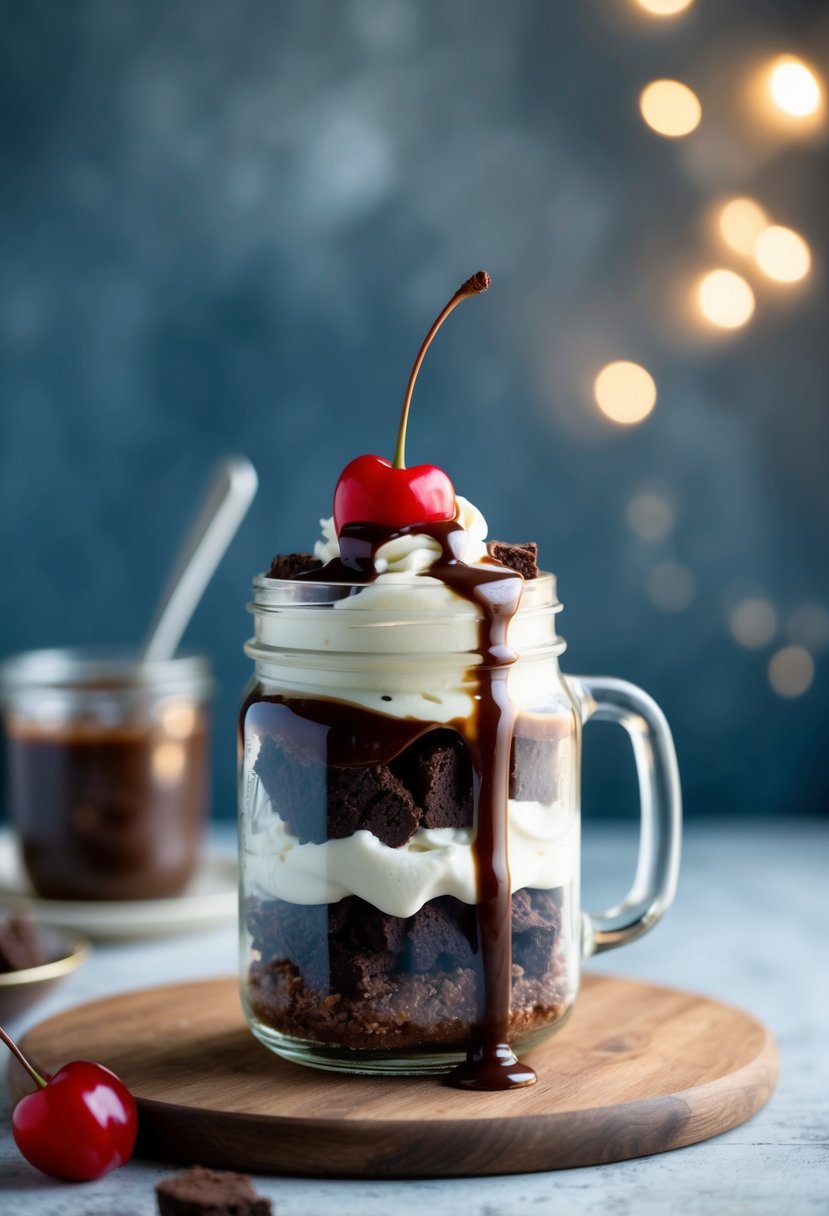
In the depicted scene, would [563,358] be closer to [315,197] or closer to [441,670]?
[315,197]

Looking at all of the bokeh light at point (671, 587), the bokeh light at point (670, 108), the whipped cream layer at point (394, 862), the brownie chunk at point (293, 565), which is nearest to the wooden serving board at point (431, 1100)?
the whipped cream layer at point (394, 862)

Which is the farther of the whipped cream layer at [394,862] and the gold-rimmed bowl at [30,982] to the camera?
the gold-rimmed bowl at [30,982]

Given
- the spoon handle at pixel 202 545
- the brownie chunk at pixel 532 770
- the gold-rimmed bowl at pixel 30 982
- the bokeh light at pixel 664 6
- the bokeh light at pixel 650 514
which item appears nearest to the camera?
the brownie chunk at pixel 532 770

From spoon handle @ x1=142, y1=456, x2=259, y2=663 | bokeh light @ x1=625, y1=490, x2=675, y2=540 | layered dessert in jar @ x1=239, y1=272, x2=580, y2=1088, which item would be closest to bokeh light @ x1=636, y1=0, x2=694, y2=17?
bokeh light @ x1=625, y1=490, x2=675, y2=540

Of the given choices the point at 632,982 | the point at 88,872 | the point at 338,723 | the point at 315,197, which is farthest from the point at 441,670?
the point at 315,197

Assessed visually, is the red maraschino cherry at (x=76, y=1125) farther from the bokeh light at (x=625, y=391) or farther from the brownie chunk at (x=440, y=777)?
the bokeh light at (x=625, y=391)

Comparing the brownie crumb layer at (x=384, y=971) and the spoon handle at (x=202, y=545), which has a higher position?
the spoon handle at (x=202, y=545)

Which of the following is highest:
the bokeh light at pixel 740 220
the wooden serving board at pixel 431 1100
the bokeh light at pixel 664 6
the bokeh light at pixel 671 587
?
the bokeh light at pixel 664 6
